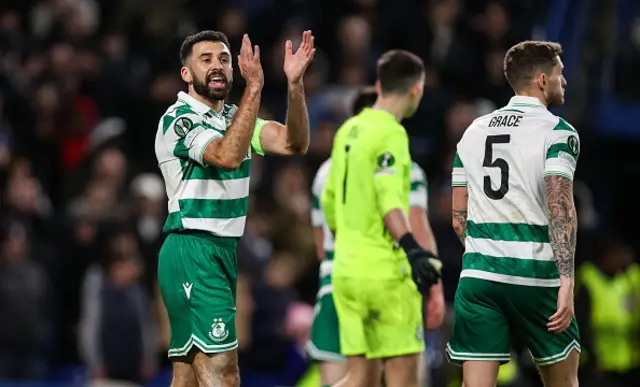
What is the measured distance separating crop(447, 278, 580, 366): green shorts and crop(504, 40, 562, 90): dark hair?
1158 millimetres

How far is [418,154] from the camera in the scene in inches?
599

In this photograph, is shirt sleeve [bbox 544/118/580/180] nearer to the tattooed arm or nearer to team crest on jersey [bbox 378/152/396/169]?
the tattooed arm

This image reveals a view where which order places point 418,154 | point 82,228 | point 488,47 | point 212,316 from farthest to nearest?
point 488,47
point 418,154
point 82,228
point 212,316

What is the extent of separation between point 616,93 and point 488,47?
155 centimetres

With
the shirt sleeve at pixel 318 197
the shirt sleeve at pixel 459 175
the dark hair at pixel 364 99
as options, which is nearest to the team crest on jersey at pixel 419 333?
the shirt sleeve at pixel 318 197

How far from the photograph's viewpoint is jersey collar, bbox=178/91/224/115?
321 inches

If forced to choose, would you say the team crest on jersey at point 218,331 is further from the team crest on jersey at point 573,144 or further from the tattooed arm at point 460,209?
the team crest on jersey at point 573,144

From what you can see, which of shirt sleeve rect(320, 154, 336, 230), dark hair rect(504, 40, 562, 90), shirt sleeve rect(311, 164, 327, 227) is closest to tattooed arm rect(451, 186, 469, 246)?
dark hair rect(504, 40, 562, 90)

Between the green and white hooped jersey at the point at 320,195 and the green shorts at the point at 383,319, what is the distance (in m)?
0.75

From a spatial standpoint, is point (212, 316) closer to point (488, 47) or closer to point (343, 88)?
point (343, 88)

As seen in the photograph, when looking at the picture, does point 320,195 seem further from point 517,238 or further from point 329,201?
point 517,238

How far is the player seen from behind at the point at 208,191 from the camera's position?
7863mm

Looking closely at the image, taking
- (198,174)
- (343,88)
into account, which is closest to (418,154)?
(343,88)

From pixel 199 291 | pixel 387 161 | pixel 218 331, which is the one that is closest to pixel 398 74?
pixel 387 161
